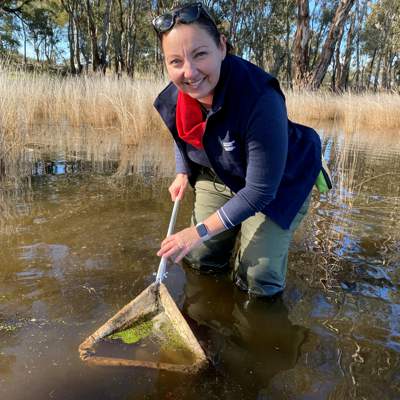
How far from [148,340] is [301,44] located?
11787 millimetres

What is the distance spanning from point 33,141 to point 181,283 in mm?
4731

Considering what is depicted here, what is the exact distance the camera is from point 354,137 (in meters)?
9.05

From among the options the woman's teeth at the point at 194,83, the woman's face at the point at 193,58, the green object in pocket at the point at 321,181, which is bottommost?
the green object in pocket at the point at 321,181

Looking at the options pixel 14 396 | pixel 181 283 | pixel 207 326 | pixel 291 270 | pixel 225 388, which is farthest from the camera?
pixel 291 270

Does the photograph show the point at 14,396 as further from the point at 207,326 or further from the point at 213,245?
the point at 213,245

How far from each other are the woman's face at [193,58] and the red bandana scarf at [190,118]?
4.7 inches

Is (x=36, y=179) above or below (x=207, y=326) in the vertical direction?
above

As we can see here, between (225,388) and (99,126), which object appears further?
(99,126)

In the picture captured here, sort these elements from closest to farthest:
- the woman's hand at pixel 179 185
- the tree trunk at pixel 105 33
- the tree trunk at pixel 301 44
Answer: the woman's hand at pixel 179 185, the tree trunk at pixel 301 44, the tree trunk at pixel 105 33

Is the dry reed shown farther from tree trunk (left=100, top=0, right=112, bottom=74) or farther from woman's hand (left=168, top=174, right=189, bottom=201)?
tree trunk (left=100, top=0, right=112, bottom=74)

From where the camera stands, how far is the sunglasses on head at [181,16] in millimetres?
1604

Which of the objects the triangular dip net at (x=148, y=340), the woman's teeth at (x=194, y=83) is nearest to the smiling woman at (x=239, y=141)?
the woman's teeth at (x=194, y=83)

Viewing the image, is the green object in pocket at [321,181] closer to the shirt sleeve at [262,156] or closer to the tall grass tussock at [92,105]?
the shirt sleeve at [262,156]

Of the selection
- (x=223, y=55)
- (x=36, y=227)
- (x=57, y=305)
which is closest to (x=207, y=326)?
(x=57, y=305)
